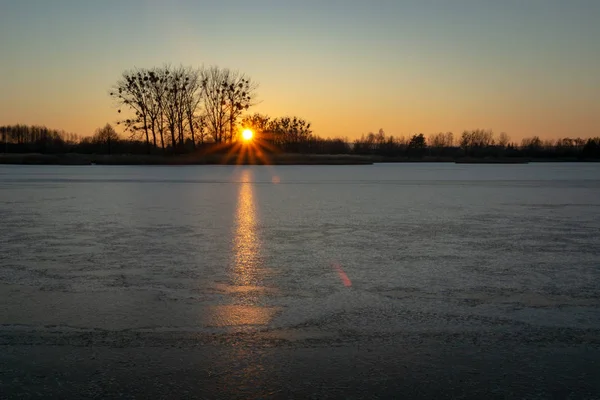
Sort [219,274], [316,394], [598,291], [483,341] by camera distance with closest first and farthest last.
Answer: [316,394], [483,341], [598,291], [219,274]

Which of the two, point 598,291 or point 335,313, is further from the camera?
point 598,291

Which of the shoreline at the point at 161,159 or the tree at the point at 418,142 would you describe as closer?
the shoreline at the point at 161,159

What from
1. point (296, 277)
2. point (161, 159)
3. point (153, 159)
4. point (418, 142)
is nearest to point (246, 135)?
point (161, 159)

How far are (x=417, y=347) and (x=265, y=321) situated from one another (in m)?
1.19

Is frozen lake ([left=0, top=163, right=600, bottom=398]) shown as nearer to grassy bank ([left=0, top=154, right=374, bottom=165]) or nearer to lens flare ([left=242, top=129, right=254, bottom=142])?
grassy bank ([left=0, top=154, right=374, bottom=165])

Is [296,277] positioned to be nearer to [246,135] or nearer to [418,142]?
[246,135]

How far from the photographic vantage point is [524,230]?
927 cm

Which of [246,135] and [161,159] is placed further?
[246,135]

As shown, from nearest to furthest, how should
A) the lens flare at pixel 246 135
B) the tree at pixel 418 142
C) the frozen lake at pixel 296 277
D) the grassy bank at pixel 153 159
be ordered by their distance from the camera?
1. the frozen lake at pixel 296 277
2. the grassy bank at pixel 153 159
3. the lens flare at pixel 246 135
4. the tree at pixel 418 142

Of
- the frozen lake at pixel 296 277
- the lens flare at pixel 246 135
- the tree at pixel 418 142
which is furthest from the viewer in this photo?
the tree at pixel 418 142

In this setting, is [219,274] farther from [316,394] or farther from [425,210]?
[425,210]

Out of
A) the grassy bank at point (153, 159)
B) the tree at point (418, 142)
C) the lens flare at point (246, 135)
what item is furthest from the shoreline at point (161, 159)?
the tree at point (418, 142)

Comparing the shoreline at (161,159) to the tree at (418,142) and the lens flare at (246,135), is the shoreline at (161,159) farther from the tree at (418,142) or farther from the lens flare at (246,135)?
the tree at (418,142)

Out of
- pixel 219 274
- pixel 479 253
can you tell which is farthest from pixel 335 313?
pixel 479 253
